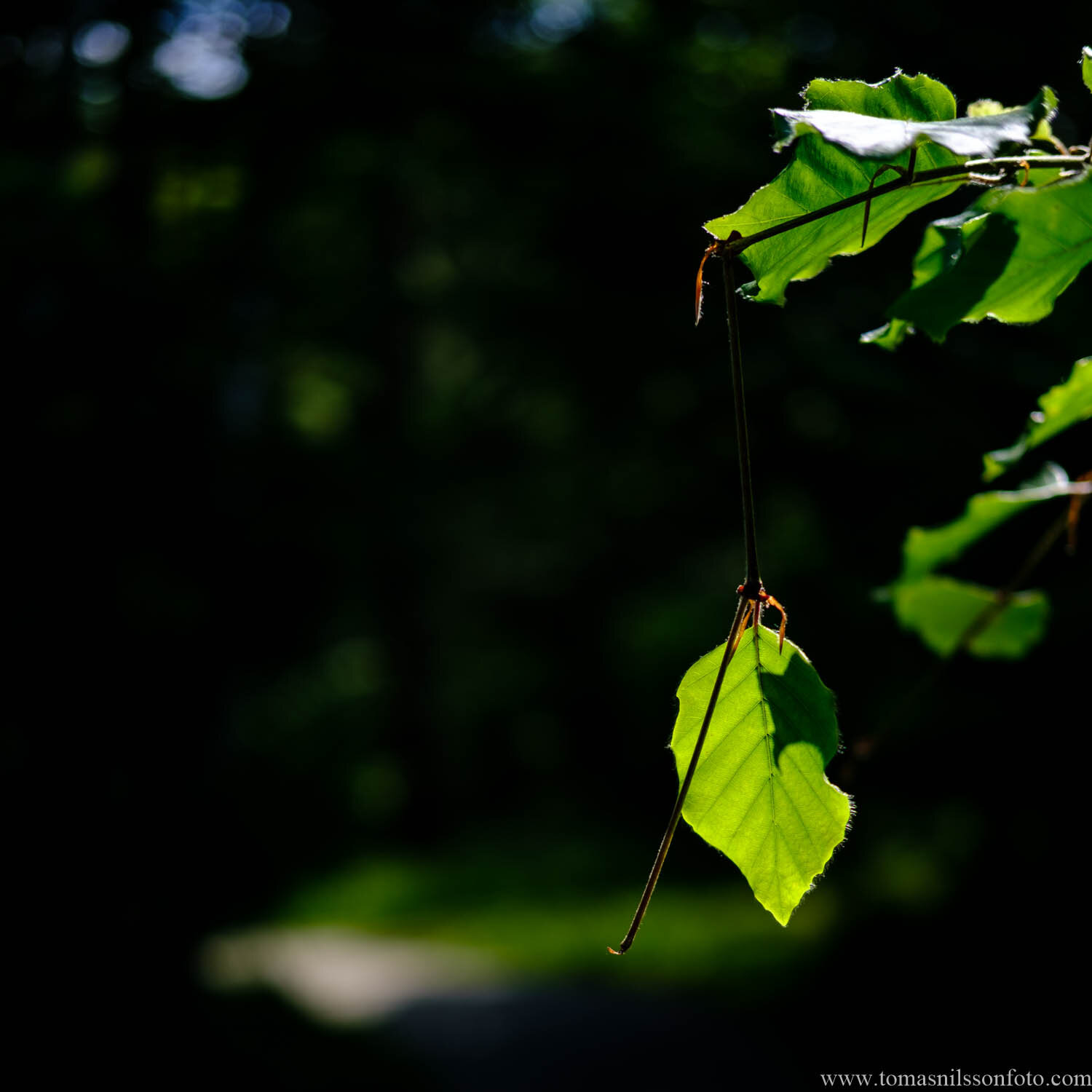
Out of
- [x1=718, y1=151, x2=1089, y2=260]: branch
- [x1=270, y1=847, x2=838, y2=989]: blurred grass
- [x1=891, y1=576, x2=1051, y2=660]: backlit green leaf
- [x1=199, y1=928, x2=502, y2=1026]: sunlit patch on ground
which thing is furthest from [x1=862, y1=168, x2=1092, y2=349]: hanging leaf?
[x1=270, y1=847, x2=838, y2=989]: blurred grass

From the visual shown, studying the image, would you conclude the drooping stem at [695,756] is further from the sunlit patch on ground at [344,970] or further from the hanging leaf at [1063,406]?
the sunlit patch on ground at [344,970]

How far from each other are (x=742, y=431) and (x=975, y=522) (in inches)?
16.1

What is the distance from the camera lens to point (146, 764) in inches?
188

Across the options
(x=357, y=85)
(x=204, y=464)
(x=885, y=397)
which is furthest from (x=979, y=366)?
(x=204, y=464)

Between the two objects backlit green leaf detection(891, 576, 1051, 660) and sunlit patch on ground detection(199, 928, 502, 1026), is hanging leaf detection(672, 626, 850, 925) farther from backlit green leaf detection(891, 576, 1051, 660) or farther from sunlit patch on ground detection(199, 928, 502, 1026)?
sunlit patch on ground detection(199, 928, 502, 1026)

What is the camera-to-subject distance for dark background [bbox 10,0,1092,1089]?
267 centimetres

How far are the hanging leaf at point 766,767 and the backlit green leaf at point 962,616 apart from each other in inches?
16.4

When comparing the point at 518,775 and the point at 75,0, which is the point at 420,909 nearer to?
the point at 518,775

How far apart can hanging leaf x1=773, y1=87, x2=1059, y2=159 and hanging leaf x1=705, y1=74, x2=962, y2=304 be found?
1.1 inches

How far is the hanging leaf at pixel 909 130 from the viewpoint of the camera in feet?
1.20

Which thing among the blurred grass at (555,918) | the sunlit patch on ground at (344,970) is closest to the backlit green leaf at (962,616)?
the sunlit patch on ground at (344,970)

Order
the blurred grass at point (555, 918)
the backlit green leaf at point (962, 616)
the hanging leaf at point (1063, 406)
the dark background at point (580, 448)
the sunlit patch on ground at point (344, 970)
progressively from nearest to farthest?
the hanging leaf at point (1063, 406) → the backlit green leaf at point (962, 616) → the dark background at point (580, 448) → the sunlit patch on ground at point (344, 970) → the blurred grass at point (555, 918)

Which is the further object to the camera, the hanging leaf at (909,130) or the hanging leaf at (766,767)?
the hanging leaf at (766,767)

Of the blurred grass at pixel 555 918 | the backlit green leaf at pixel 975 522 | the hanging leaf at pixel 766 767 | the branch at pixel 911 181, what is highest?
the branch at pixel 911 181
